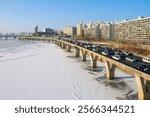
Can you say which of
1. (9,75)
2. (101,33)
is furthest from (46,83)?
(101,33)

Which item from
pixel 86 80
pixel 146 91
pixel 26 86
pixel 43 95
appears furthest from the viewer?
pixel 86 80

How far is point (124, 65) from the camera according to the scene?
2919 cm

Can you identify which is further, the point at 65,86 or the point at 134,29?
the point at 134,29

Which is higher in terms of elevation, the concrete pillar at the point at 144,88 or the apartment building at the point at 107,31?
the apartment building at the point at 107,31

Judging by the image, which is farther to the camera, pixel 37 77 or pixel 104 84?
pixel 37 77

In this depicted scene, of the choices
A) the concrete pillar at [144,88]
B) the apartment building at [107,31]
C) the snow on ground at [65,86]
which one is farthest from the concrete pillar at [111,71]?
the apartment building at [107,31]

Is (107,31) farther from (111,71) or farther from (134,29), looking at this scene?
(111,71)

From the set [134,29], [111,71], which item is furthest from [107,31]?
[111,71]

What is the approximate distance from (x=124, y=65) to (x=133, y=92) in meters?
3.22

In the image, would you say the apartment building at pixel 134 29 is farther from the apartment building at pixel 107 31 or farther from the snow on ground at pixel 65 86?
the snow on ground at pixel 65 86

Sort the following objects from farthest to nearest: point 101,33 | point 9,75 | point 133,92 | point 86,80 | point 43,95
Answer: point 101,33 → point 9,75 → point 86,80 → point 133,92 → point 43,95

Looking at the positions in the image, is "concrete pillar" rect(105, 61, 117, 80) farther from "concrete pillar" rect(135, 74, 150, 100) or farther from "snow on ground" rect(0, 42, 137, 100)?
"concrete pillar" rect(135, 74, 150, 100)

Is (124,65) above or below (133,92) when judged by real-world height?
above

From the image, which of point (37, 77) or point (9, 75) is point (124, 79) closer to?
point (37, 77)
